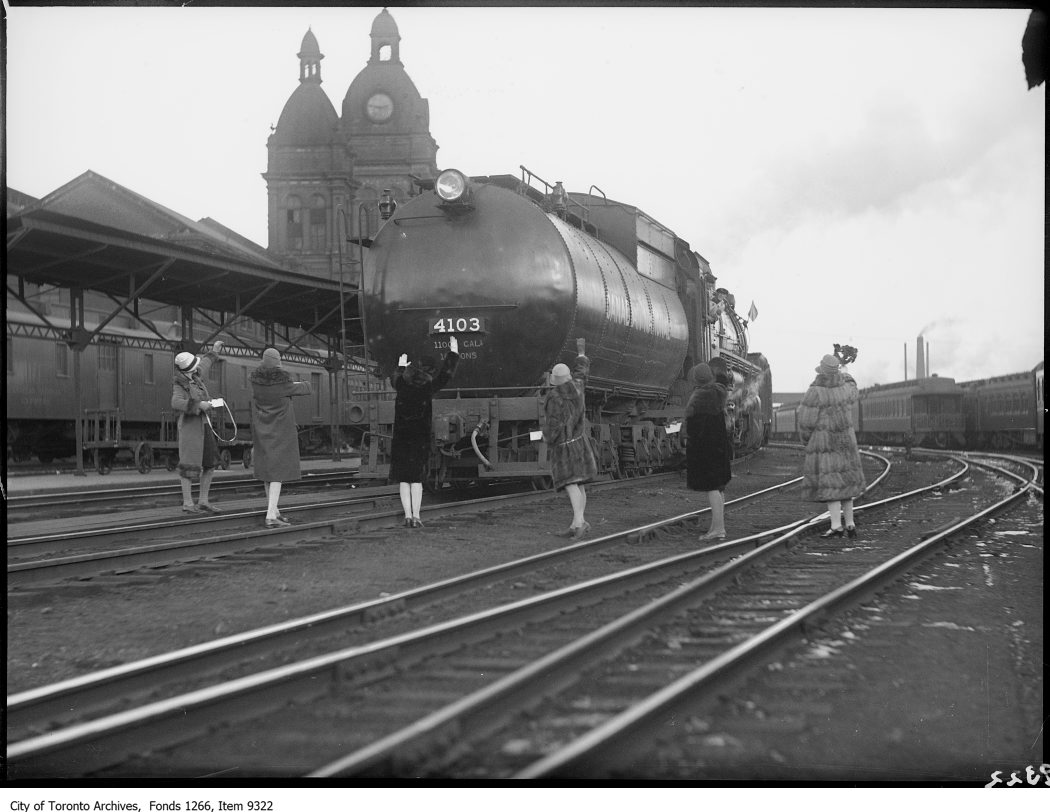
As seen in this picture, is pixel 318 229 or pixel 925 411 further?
pixel 318 229

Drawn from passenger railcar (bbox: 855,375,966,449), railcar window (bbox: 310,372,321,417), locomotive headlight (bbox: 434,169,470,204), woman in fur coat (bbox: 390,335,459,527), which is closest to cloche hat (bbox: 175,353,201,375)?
woman in fur coat (bbox: 390,335,459,527)

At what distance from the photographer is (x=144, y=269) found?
14570mm

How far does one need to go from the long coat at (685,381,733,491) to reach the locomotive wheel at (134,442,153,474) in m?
14.8

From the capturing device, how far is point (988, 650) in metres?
4.31

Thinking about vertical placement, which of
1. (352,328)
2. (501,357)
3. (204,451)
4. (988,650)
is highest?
(352,328)

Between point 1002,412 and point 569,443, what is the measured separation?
24.1m

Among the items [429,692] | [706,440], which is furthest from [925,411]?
[429,692]

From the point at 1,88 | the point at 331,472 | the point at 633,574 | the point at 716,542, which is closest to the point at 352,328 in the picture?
the point at 331,472

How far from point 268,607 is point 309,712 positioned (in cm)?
202

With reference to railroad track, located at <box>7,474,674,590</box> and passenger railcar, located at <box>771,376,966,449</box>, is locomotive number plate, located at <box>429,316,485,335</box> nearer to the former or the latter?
railroad track, located at <box>7,474,674,590</box>

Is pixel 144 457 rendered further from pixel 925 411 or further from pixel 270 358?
pixel 925 411

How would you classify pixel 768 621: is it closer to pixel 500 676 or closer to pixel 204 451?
pixel 500 676

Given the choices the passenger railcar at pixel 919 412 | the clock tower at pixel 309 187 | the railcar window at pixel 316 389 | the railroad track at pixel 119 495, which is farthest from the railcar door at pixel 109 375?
the passenger railcar at pixel 919 412

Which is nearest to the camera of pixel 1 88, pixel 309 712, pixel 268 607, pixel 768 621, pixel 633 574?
pixel 309 712
